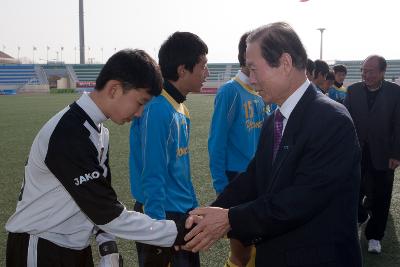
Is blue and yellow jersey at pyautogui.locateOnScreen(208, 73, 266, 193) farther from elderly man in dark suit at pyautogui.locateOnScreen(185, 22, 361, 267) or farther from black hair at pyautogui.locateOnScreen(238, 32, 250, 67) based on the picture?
elderly man in dark suit at pyautogui.locateOnScreen(185, 22, 361, 267)

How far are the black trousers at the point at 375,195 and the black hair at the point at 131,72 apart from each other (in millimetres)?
3487

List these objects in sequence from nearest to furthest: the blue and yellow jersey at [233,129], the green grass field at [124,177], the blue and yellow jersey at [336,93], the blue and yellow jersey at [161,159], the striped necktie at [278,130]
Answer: the striped necktie at [278,130]
the blue and yellow jersey at [161,159]
the blue and yellow jersey at [233,129]
the green grass field at [124,177]
the blue and yellow jersey at [336,93]

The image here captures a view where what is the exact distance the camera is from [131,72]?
7.74 ft

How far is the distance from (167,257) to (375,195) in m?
3.19

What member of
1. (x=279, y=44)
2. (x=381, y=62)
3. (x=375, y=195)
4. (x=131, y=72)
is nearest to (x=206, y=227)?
(x=131, y=72)

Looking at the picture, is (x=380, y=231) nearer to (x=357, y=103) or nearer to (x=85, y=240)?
(x=357, y=103)

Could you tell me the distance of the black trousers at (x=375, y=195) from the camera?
5.04 meters

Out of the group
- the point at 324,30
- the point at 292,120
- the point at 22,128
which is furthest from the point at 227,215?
the point at 324,30

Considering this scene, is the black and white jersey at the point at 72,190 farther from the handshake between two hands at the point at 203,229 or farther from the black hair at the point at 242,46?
the black hair at the point at 242,46

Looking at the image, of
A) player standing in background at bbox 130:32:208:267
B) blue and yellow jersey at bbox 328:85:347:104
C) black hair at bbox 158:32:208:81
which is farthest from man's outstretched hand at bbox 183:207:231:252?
blue and yellow jersey at bbox 328:85:347:104

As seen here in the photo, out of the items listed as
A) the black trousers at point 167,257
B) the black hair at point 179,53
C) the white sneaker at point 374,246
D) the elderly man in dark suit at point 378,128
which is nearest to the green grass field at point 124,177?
the white sneaker at point 374,246

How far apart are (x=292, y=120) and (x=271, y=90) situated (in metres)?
0.22

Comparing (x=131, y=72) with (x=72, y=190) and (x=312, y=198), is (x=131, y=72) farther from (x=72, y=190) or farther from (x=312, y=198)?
(x=312, y=198)

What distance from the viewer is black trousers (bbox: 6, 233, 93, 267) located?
2273mm
